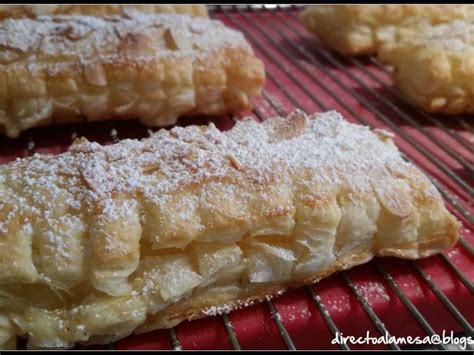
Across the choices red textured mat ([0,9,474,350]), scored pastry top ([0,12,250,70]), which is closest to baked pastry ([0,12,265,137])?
scored pastry top ([0,12,250,70])

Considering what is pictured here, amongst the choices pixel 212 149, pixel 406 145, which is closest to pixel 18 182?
pixel 212 149

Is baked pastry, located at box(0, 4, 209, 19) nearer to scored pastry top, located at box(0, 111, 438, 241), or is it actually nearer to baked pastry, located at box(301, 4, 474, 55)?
baked pastry, located at box(301, 4, 474, 55)

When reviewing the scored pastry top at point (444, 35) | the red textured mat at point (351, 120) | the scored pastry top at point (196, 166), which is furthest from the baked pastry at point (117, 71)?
the scored pastry top at point (444, 35)

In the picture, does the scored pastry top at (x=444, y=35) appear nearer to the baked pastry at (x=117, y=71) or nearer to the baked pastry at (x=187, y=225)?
the baked pastry at (x=117, y=71)

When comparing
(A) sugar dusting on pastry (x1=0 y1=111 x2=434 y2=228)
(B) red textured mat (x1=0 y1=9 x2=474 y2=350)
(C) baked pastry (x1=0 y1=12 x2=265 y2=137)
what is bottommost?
(B) red textured mat (x1=0 y1=9 x2=474 y2=350)

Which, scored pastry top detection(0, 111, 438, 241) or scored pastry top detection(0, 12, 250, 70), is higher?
scored pastry top detection(0, 111, 438, 241)

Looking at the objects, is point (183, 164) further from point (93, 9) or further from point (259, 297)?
point (93, 9)

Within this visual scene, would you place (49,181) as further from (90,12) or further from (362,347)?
(90,12)
